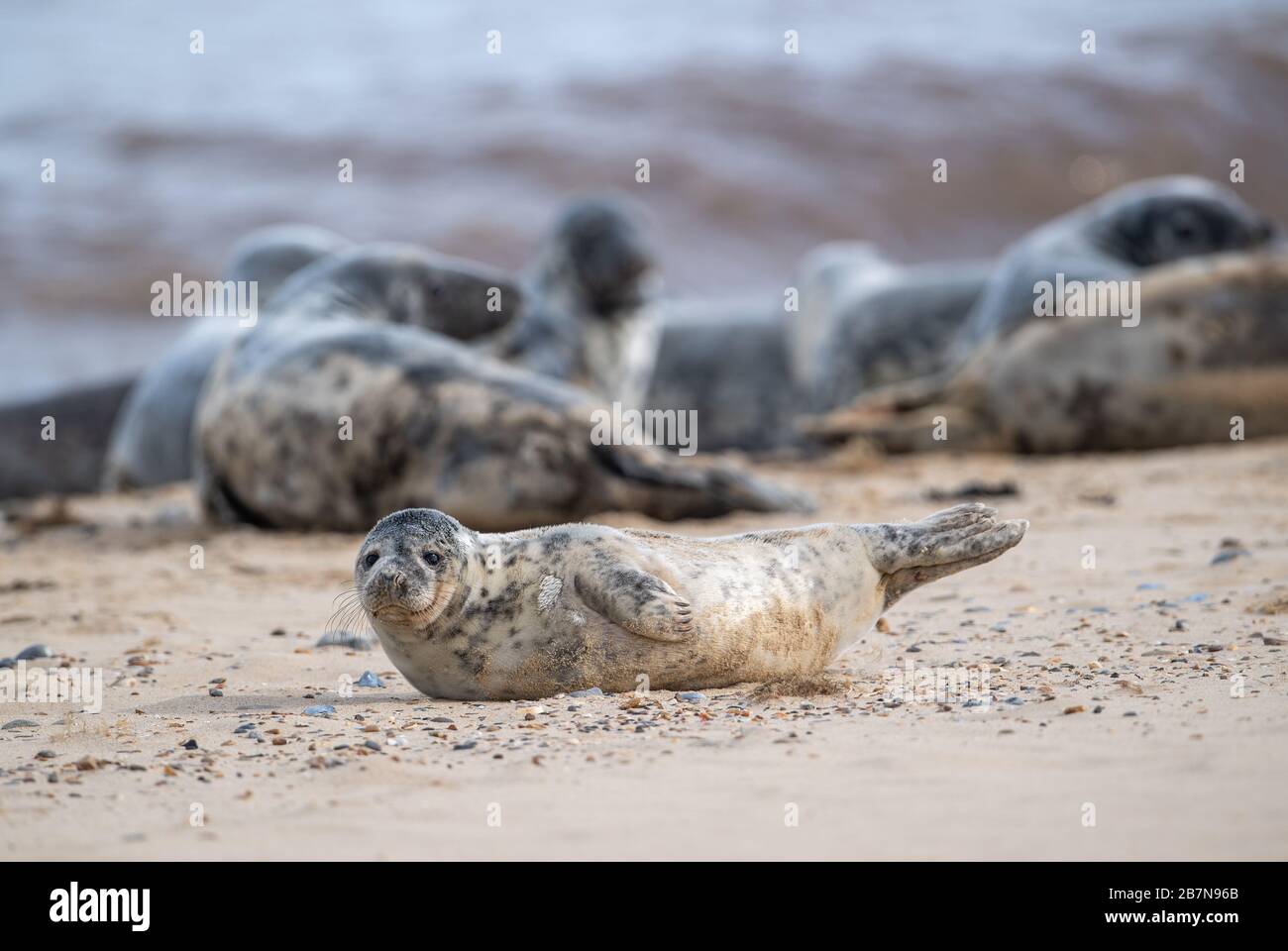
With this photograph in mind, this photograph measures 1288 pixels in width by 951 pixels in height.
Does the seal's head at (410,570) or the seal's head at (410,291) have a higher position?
the seal's head at (410,291)

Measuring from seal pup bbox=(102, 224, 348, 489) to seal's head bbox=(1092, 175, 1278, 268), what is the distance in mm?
4447

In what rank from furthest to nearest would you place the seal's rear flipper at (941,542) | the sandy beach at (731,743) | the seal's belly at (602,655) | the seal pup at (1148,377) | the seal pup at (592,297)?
the seal pup at (592,297)
the seal pup at (1148,377)
the seal's rear flipper at (941,542)
the seal's belly at (602,655)
the sandy beach at (731,743)

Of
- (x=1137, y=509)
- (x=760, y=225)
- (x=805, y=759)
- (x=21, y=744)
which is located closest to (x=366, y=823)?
(x=805, y=759)

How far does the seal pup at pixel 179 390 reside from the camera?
8633mm

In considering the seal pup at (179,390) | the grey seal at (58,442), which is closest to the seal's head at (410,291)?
the seal pup at (179,390)

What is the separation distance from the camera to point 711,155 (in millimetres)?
25281

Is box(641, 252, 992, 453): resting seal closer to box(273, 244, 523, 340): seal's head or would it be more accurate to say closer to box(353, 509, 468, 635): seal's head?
box(273, 244, 523, 340): seal's head

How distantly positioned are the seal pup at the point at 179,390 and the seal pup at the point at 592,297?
141cm

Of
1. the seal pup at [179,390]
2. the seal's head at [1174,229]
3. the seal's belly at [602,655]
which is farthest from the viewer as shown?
the seal's head at [1174,229]

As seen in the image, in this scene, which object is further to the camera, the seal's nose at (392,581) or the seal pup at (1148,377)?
the seal pup at (1148,377)

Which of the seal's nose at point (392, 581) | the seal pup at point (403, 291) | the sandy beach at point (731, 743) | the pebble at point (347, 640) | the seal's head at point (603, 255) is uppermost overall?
the seal's head at point (603, 255)

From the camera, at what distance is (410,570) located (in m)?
3.13

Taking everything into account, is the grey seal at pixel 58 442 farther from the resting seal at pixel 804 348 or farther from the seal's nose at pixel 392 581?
the seal's nose at pixel 392 581
